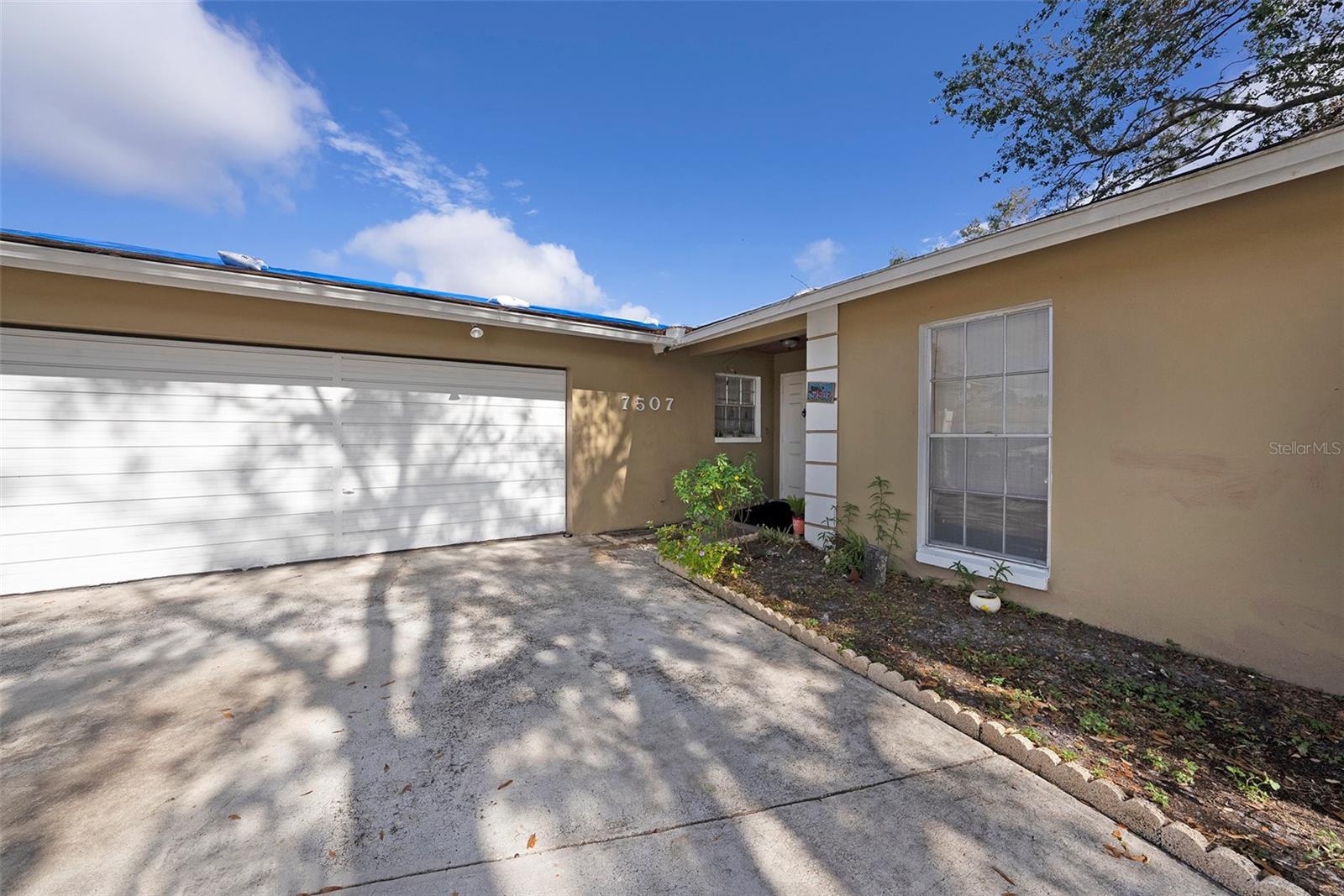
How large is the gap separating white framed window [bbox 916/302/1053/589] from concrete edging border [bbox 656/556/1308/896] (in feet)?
5.69

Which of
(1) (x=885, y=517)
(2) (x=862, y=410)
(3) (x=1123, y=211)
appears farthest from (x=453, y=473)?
(3) (x=1123, y=211)

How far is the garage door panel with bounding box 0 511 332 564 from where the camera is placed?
4.01 meters

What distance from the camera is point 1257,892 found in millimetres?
1450

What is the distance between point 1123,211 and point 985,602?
8.87 ft

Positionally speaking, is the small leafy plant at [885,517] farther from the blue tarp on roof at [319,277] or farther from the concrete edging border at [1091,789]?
the blue tarp on roof at [319,277]

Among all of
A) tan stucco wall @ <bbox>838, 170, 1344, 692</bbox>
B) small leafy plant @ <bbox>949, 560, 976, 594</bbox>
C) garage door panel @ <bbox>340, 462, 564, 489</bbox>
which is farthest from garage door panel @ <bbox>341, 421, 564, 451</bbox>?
tan stucco wall @ <bbox>838, 170, 1344, 692</bbox>

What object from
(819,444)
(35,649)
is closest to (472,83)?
(819,444)

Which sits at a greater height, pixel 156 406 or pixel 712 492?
pixel 156 406

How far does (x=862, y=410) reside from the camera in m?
4.83

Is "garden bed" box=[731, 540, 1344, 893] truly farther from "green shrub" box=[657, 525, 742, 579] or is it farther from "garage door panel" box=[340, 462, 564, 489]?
"garage door panel" box=[340, 462, 564, 489]

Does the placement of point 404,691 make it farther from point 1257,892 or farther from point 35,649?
point 1257,892

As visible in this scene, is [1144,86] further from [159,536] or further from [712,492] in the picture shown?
[159,536]

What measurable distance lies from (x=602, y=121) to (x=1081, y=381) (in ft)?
23.6

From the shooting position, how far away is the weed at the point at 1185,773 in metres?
1.91
